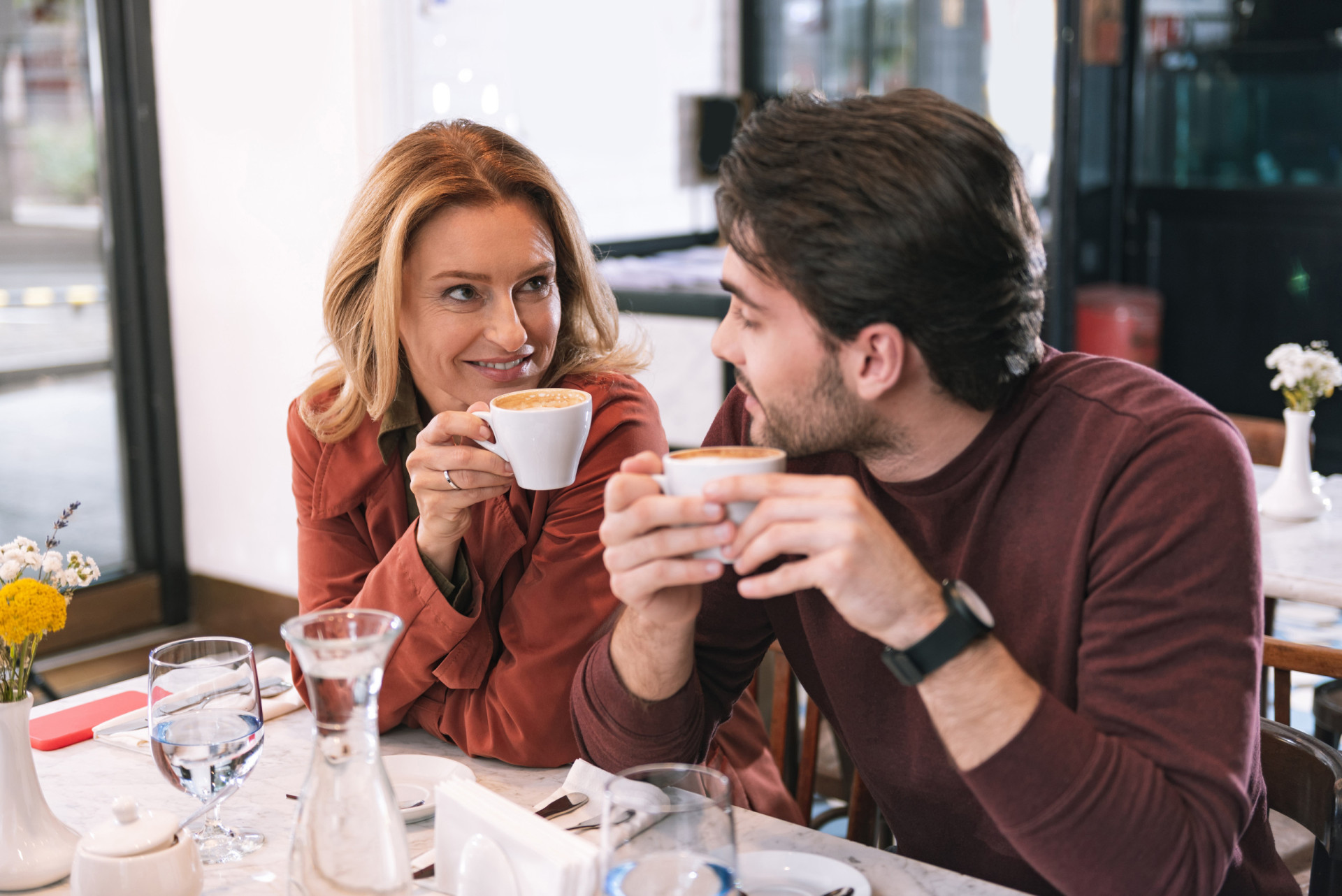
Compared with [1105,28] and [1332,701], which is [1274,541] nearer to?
[1332,701]

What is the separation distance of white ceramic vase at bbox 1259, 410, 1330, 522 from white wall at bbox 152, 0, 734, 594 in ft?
7.36

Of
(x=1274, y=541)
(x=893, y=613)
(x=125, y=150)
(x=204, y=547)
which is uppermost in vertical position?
(x=125, y=150)

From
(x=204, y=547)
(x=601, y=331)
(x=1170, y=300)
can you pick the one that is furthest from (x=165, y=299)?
(x=1170, y=300)

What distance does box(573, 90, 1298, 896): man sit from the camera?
3.33ft

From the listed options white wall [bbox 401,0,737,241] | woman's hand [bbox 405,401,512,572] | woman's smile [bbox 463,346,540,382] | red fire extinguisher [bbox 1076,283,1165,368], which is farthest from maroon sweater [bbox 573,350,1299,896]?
red fire extinguisher [bbox 1076,283,1165,368]

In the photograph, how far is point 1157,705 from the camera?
1052mm

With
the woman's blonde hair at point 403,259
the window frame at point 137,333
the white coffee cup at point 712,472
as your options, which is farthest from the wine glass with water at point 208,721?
the window frame at point 137,333

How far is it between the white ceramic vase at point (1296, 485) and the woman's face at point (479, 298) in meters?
1.49

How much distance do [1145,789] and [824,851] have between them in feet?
0.94

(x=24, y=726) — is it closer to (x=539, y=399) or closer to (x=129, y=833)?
(x=129, y=833)

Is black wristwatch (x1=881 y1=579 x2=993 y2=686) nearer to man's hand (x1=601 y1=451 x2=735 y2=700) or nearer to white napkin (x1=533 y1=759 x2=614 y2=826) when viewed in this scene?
man's hand (x1=601 y1=451 x2=735 y2=700)

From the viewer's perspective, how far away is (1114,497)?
1130mm

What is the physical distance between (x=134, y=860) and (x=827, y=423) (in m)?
0.71

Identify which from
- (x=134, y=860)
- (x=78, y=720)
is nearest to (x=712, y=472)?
(x=134, y=860)
